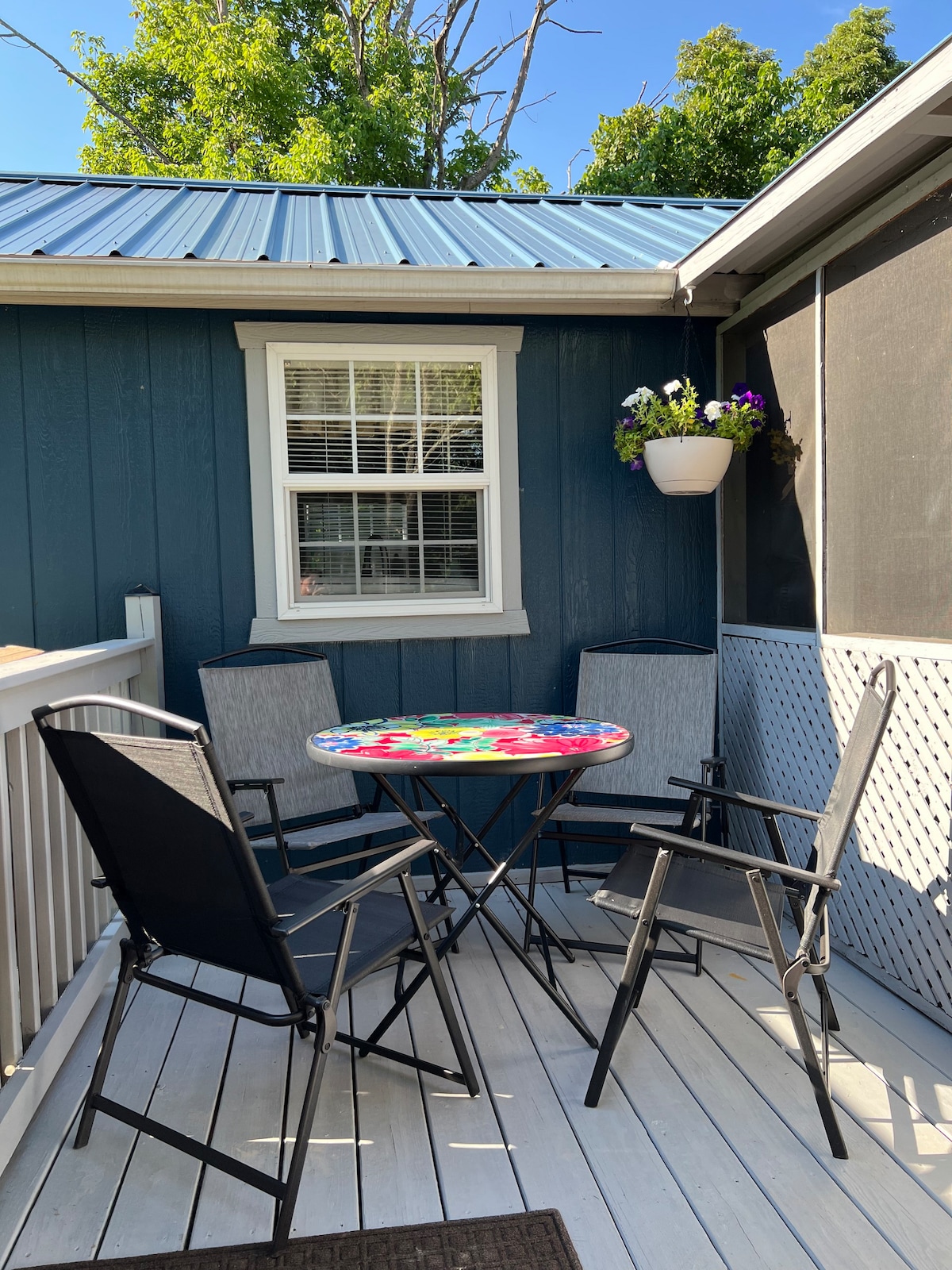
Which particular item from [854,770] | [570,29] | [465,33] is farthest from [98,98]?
[854,770]

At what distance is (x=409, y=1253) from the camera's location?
5.51 feet

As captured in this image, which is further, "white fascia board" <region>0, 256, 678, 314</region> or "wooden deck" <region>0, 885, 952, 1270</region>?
"white fascia board" <region>0, 256, 678, 314</region>

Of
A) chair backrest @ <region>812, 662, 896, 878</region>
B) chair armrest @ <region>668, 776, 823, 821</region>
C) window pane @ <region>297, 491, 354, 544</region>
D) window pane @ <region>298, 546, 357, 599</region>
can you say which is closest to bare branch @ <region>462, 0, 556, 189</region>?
window pane @ <region>297, 491, 354, 544</region>

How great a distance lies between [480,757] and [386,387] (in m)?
2.03

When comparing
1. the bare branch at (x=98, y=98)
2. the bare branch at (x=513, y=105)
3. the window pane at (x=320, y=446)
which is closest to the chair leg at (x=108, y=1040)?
the window pane at (x=320, y=446)

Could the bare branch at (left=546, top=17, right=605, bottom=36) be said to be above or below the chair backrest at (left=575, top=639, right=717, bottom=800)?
above

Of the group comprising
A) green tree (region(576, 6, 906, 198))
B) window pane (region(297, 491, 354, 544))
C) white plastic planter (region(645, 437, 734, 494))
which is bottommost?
window pane (region(297, 491, 354, 544))

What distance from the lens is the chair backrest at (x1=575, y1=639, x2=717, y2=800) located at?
354 centimetres

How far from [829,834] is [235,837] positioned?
4.43 feet

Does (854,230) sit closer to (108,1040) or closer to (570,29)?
(108,1040)

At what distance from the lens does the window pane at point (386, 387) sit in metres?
3.74

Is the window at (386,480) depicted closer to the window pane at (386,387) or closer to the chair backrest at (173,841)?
the window pane at (386,387)

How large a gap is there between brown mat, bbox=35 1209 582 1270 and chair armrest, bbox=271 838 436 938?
0.57m

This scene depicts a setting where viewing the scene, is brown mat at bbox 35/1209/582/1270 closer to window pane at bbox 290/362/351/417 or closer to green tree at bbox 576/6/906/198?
window pane at bbox 290/362/351/417
